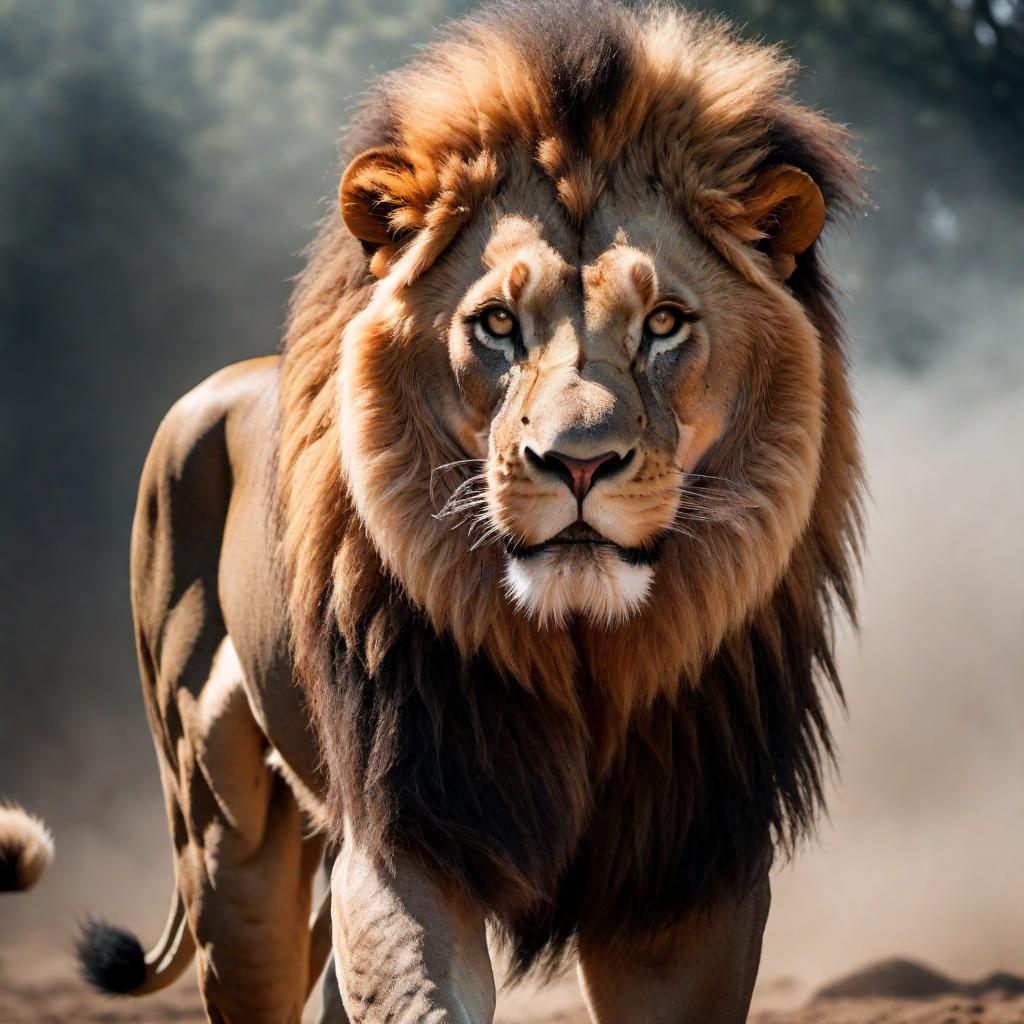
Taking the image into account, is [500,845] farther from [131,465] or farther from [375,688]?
[131,465]

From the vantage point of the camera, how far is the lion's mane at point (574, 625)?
281 centimetres

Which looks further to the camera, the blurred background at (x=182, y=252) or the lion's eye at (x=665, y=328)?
the blurred background at (x=182, y=252)

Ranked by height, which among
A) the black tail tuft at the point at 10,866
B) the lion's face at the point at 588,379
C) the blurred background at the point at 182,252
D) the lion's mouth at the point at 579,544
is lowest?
the lion's mouth at the point at 579,544

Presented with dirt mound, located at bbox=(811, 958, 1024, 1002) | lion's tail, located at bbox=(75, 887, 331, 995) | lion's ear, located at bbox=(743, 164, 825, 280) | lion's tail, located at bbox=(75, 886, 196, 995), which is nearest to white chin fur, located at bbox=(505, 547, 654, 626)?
lion's ear, located at bbox=(743, 164, 825, 280)

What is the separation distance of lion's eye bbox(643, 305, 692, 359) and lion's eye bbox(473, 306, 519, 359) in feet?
0.69

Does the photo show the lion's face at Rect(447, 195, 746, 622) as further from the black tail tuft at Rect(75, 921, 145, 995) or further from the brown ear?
the black tail tuft at Rect(75, 921, 145, 995)

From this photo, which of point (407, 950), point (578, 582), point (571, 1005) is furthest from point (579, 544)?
point (571, 1005)

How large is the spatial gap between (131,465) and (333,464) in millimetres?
A: 6849

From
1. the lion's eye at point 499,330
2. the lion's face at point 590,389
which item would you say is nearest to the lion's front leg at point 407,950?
the lion's face at point 590,389

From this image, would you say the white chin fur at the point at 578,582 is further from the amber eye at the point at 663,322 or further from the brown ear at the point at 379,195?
the brown ear at the point at 379,195

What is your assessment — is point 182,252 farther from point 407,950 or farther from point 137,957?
point 407,950

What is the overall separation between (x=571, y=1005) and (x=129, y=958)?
291 centimetres

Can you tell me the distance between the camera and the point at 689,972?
A: 3027 mm

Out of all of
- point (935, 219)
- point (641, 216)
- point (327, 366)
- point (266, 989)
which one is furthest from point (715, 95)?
point (935, 219)
